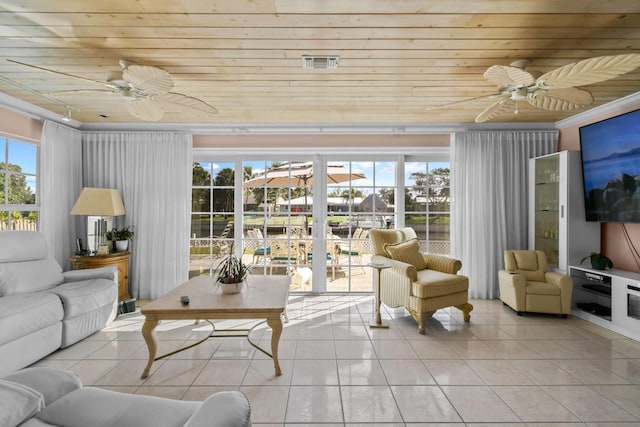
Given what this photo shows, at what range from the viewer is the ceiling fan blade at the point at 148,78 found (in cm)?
236

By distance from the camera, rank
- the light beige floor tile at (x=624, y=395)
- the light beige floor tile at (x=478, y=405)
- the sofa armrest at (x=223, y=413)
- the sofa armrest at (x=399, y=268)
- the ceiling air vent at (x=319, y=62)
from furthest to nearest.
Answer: the sofa armrest at (x=399, y=268), the ceiling air vent at (x=319, y=62), the light beige floor tile at (x=624, y=395), the light beige floor tile at (x=478, y=405), the sofa armrest at (x=223, y=413)

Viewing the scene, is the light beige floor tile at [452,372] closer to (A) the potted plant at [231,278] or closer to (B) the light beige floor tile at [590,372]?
(B) the light beige floor tile at [590,372]

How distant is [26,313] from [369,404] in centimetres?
273

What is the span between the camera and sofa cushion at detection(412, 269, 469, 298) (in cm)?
346

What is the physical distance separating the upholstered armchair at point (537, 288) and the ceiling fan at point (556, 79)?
2.01m

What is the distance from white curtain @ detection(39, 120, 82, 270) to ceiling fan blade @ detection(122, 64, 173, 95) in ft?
7.82

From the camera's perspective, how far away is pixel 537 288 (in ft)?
12.7

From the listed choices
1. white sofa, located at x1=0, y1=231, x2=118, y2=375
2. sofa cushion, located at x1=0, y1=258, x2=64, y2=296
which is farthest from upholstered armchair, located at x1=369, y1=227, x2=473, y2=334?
sofa cushion, located at x1=0, y1=258, x2=64, y2=296

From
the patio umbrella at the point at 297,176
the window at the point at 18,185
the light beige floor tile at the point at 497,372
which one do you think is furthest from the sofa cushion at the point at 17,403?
the patio umbrella at the point at 297,176

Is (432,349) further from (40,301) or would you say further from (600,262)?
(40,301)

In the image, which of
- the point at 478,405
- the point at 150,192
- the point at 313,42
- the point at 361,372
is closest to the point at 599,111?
the point at 313,42

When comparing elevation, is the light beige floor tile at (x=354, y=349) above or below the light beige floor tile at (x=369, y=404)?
above

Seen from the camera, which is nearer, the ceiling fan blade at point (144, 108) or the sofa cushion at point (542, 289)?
the ceiling fan blade at point (144, 108)

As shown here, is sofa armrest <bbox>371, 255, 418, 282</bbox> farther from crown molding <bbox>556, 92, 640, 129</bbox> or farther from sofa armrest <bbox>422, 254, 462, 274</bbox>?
crown molding <bbox>556, 92, 640, 129</bbox>
